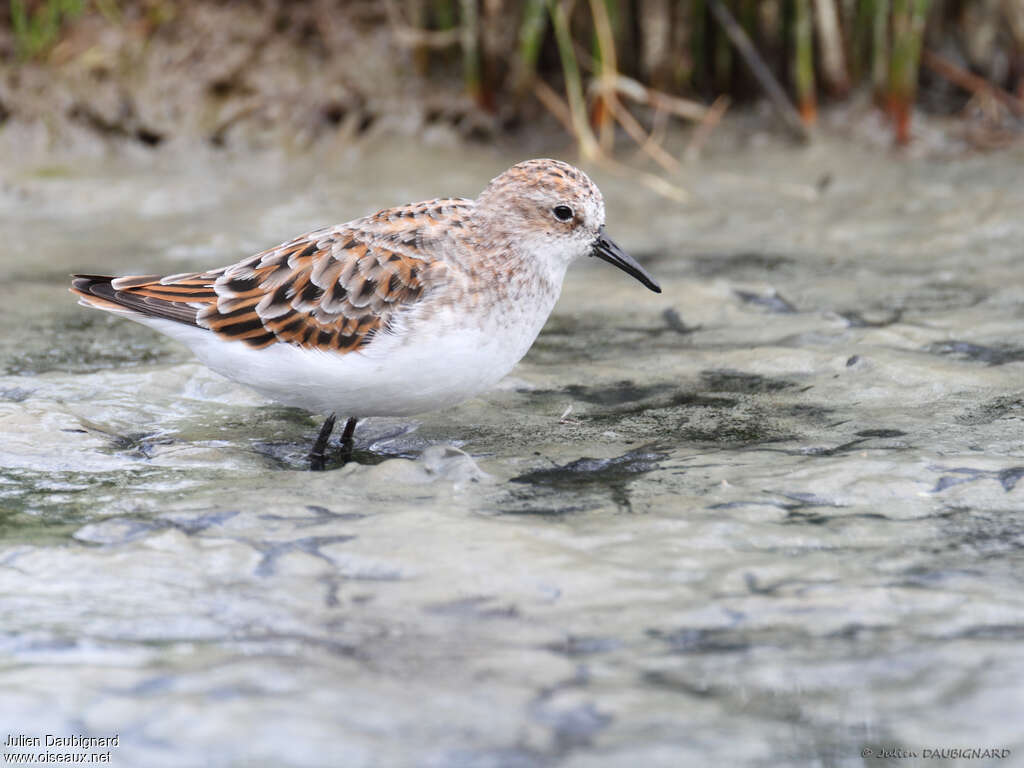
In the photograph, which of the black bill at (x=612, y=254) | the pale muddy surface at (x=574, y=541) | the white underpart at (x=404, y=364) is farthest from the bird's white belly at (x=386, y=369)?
the black bill at (x=612, y=254)

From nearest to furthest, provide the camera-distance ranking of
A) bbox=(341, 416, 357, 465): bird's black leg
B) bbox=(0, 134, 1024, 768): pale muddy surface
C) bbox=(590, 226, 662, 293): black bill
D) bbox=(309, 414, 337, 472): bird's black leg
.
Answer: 1. bbox=(0, 134, 1024, 768): pale muddy surface
2. bbox=(309, 414, 337, 472): bird's black leg
3. bbox=(341, 416, 357, 465): bird's black leg
4. bbox=(590, 226, 662, 293): black bill

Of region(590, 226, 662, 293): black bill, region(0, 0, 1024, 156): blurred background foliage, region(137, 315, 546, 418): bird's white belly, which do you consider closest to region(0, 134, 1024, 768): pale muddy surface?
region(137, 315, 546, 418): bird's white belly

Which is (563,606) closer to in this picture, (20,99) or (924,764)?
(924,764)

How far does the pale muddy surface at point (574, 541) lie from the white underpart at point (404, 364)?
0.99ft

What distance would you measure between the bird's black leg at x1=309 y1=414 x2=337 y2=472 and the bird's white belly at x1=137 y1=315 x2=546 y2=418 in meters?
0.08

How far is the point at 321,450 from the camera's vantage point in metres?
5.64

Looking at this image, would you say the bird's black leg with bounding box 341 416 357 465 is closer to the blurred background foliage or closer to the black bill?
the black bill

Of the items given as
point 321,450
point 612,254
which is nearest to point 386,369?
point 321,450

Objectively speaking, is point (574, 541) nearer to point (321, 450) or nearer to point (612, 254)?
point (321, 450)

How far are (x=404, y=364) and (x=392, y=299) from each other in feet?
1.06

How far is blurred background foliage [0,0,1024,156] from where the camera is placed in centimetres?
1056

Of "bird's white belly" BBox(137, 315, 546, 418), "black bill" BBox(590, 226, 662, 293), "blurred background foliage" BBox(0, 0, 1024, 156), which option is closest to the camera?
"bird's white belly" BBox(137, 315, 546, 418)

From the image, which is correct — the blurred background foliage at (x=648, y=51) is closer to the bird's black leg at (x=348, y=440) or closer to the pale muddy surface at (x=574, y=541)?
the pale muddy surface at (x=574, y=541)

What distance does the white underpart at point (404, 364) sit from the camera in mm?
5301
